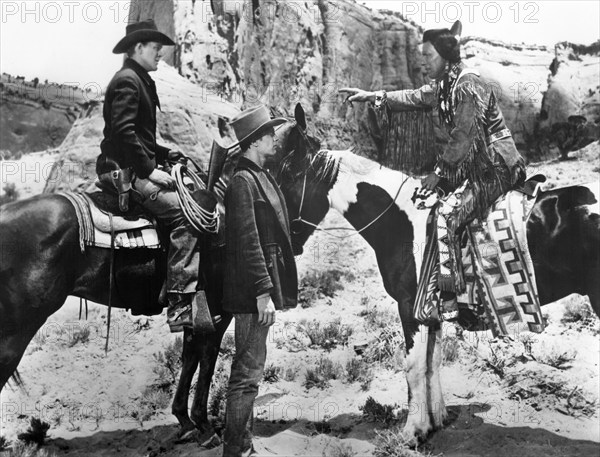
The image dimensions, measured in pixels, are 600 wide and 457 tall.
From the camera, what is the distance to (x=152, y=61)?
4.88m

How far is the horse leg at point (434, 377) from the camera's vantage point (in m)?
4.62

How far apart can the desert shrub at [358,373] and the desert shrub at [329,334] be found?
210mm

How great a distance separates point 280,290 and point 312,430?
4.08 feet

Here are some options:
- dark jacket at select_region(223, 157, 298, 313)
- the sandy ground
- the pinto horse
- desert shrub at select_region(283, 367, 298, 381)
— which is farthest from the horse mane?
desert shrub at select_region(283, 367, 298, 381)

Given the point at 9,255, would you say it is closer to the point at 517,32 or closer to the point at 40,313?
the point at 40,313

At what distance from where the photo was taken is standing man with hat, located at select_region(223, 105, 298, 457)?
4.05 m

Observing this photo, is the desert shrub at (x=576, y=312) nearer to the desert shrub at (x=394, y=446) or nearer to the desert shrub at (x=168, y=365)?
the desert shrub at (x=394, y=446)

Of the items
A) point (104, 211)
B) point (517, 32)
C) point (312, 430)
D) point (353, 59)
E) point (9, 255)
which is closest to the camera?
point (9, 255)

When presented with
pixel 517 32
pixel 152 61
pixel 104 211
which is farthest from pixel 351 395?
pixel 517 32

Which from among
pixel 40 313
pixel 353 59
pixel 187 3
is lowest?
pixel 40 313

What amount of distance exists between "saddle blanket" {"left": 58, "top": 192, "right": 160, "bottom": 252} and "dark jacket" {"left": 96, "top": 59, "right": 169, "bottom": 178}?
35 cm

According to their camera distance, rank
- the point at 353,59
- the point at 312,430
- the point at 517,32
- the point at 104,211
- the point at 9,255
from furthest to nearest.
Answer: the point at 353,59 → the point at 517,32 → the point at 312,430 → the point at 104,211 → the point at 9,255

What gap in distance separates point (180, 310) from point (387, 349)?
1776 millimetres

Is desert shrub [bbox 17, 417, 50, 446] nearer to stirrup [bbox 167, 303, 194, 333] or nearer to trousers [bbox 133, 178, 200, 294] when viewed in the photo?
stirrup [bbox 167, 303, 194, 333]
